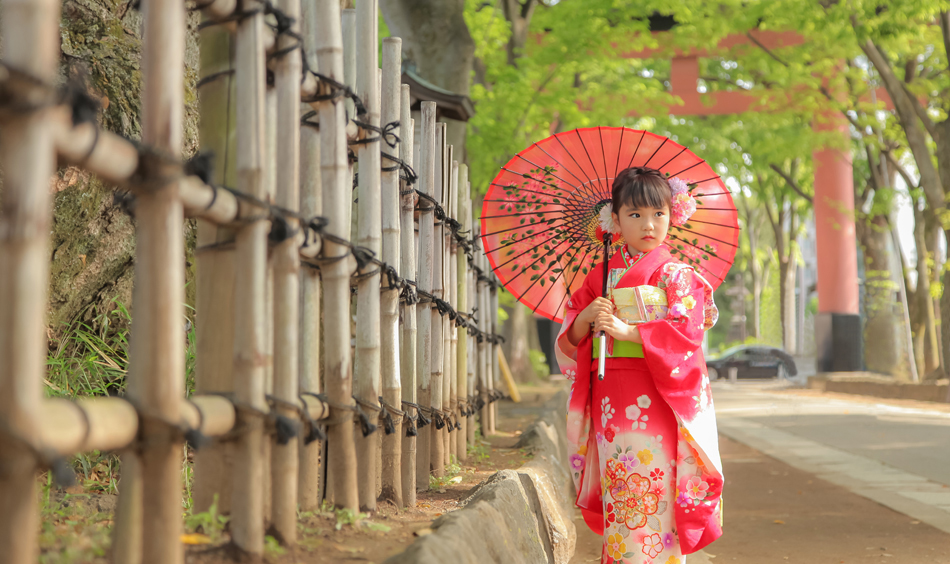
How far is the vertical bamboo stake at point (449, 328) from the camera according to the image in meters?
4.30

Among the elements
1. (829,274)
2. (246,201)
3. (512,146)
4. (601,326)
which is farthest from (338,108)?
(829,274)

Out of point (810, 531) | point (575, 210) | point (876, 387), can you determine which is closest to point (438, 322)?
point (575, 210)

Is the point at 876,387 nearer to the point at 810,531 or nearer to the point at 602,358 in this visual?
the point at 810,531

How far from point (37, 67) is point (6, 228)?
0.24 metres

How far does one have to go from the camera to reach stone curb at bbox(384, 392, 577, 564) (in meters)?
2.03

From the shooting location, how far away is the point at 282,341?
205 centimetres

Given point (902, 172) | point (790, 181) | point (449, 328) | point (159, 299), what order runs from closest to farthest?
point (159, 299) < point (449, 328) < point (902, 172) < point (790, 181)

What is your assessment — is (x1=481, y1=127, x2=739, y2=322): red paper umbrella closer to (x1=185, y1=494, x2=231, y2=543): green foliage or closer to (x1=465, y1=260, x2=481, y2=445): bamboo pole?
(x1=465, y1=260, x2=481, y2=445): bamboo pole

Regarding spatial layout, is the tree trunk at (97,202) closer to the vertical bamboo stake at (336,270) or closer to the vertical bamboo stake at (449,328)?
the vertical bamboo stake at (449,328)

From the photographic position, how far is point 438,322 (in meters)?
4.15

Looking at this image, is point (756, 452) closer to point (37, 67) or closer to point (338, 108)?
point (338, 108)

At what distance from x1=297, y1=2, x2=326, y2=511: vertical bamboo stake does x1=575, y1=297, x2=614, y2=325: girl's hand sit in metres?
1.14

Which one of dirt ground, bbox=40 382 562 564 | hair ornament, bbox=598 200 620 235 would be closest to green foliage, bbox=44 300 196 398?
dirt ground, bbox=40 382 562 564

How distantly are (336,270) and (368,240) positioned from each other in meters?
0.41
